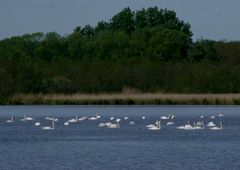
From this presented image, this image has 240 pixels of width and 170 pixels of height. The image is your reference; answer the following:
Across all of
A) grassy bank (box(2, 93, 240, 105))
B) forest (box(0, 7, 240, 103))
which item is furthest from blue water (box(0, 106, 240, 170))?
forest (box(0, 7, 240, 103))

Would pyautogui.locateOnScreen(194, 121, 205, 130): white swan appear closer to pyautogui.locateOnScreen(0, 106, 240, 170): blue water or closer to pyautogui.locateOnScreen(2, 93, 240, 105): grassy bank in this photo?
pyautogui.locateOnScreen(0, 106, 240, 170): blue water

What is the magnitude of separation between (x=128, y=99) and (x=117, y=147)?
3084 centimetres

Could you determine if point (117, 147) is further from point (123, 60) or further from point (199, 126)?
point (123, 60)

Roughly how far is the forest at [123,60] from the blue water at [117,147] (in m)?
21.7

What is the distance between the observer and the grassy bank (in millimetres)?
64000

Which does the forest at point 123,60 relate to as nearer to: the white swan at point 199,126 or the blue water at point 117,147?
the blue water at point 117,147

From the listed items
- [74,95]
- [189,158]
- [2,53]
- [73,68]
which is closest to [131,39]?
[2,53]

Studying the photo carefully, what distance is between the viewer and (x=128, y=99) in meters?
64.1

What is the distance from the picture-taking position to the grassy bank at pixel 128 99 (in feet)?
210

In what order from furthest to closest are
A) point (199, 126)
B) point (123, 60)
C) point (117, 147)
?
point (123, 60) → point (199, 126) → point (117, 147)

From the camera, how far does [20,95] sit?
68938mm

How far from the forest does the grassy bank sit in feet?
7.35

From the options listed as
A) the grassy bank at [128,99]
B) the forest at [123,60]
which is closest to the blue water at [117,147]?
the grassy bank at [128,99]

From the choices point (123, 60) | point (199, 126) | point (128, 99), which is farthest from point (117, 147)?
point (123, 60)
